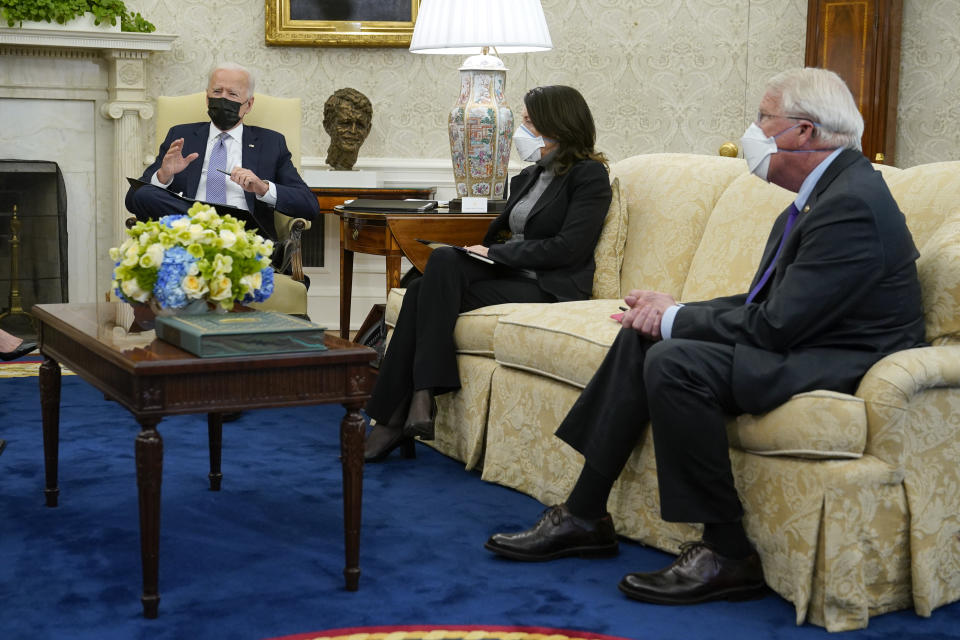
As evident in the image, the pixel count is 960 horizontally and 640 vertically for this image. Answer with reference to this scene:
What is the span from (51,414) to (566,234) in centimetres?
152

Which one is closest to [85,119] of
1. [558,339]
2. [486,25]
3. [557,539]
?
[486,25]

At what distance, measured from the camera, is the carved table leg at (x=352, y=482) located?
7.24ft

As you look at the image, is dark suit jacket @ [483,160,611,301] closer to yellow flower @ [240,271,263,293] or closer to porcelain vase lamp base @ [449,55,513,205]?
porcelain vase lamp base @ [449,55,513,205]

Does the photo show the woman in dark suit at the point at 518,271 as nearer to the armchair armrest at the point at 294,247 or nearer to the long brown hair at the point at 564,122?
the long brown hair at the point at 564,122

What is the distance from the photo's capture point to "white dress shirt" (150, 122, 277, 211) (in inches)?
158

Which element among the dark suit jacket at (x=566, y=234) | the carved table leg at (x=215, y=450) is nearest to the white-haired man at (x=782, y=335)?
the dark suit jacket at (x=566, y=234)

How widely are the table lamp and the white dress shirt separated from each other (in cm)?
68

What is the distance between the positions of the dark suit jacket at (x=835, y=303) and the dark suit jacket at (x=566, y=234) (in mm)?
1137

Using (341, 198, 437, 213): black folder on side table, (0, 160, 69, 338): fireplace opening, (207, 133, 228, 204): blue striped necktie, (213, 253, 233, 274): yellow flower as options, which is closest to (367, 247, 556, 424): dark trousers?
(341, 198, 437, 213): black folder on side table

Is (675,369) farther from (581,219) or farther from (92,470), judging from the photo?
(92,470)

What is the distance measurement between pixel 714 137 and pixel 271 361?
13.3 ft

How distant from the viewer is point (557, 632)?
2.03m

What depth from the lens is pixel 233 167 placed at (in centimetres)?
409

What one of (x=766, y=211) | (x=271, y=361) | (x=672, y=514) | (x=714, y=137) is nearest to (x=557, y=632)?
(x=672, y=514)
